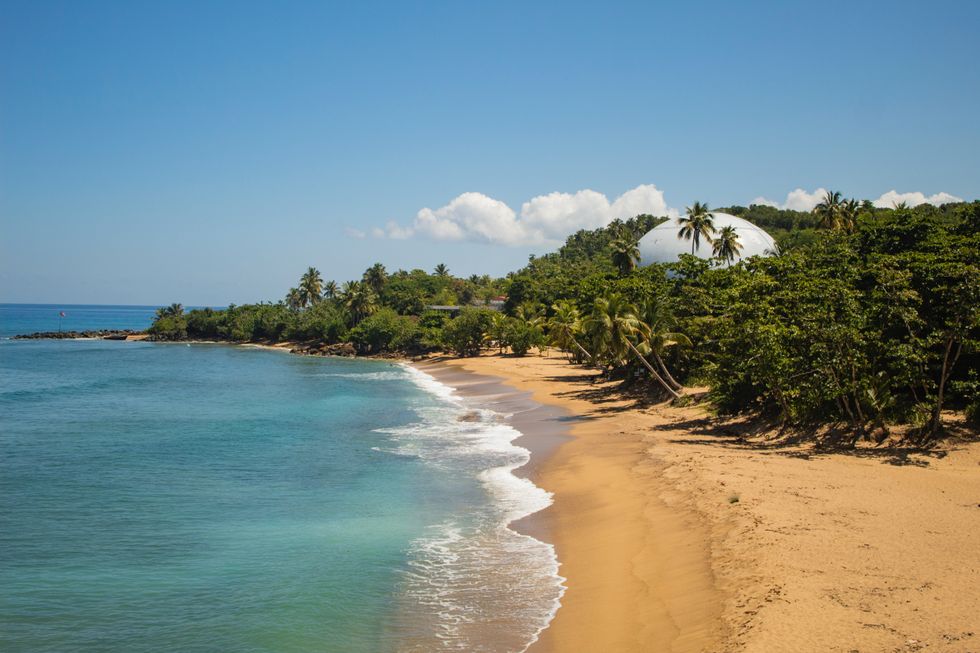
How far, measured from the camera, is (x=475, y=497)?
19547mm

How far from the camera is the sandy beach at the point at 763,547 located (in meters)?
9.43

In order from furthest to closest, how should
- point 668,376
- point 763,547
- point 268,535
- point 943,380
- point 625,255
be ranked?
1. point 625,255
2. point 668,376
3. point 943,380
4. point 268,535
5. point 763,547

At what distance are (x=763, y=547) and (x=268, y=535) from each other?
11317mm

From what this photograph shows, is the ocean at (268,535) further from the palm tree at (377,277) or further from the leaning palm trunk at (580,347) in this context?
the palm tree at (377,277)

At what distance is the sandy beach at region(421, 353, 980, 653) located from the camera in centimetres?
943

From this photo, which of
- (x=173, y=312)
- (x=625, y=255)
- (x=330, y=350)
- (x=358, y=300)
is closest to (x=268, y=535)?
(x=625, y=255)

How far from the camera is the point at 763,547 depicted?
12594 millimetres

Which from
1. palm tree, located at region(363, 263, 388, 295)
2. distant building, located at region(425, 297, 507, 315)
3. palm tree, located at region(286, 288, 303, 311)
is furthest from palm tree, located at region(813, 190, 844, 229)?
palm tree, located at region(286, 288, 303, 311)

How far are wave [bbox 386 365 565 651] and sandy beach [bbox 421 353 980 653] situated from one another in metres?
0.50

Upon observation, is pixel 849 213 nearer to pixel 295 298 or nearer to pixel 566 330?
pixel 566 330

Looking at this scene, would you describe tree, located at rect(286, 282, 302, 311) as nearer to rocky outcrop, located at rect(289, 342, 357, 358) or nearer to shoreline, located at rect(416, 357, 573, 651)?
rocky outcrop, located at rect(289, 342, 357, 358)

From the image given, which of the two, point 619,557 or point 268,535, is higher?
point 619,557

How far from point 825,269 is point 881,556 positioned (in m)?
17.3

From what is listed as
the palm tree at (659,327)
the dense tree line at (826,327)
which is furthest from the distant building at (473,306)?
the palm tree at (659,327)
